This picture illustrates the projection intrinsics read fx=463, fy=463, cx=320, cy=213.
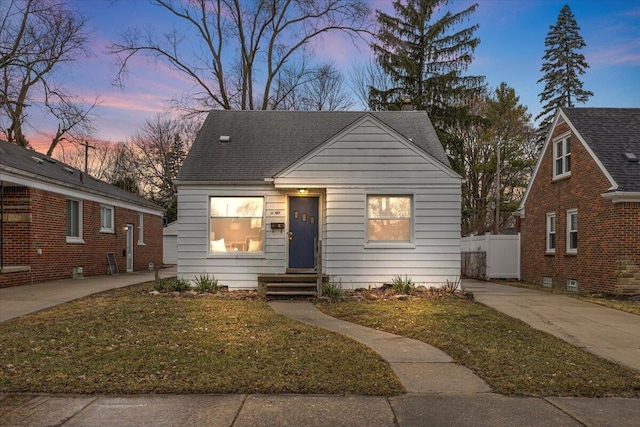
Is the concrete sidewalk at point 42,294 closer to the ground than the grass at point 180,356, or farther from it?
closer to the ground

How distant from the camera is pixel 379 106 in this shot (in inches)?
1086

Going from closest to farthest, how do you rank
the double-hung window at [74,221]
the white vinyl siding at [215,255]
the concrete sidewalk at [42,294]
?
the concrete sidewalk at [42,294] → the white vinyl siding at [215,255] → the double-hung window at [74,221]

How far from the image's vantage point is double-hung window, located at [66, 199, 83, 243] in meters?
16.1

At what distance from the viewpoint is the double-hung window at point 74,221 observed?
1606cm

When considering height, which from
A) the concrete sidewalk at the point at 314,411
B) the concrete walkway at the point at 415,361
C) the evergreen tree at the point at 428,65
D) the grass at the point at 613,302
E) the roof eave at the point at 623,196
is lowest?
the grass at the point at 613,302

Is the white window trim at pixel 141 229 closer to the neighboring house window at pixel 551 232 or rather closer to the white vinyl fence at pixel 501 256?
the white vinyl fence at pixel 501 256

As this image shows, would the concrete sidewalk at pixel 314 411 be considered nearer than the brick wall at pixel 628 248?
Yes

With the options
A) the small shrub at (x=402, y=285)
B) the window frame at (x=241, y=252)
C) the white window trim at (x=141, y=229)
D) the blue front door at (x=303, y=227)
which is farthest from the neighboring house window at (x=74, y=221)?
the small shrub at (x=402, y=285)

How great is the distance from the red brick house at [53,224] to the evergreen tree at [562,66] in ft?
106

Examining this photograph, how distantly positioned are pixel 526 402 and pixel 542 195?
14675 millimetres

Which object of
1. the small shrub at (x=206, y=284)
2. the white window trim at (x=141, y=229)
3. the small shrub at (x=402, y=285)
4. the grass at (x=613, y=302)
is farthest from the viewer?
the white window trim at (x=141, y=229)

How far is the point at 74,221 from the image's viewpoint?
16.5 metres

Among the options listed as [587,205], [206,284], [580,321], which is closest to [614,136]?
[587,205]

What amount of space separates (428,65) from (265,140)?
17007 mm
